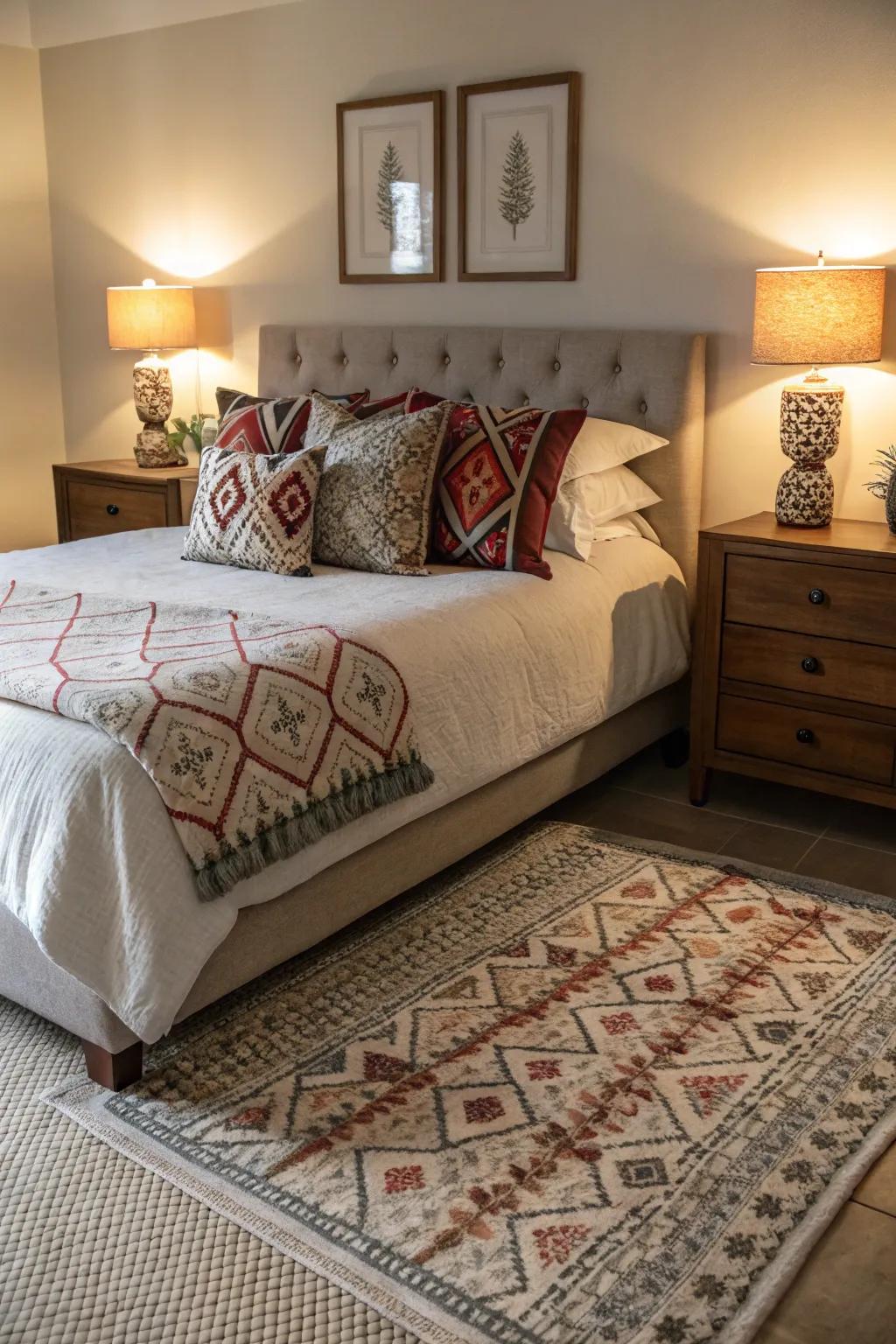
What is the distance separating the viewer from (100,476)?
177 inches

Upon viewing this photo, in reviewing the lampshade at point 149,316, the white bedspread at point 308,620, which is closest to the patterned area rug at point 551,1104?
the white bedspread at point 308,620

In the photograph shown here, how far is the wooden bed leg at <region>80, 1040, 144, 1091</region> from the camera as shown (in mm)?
2107

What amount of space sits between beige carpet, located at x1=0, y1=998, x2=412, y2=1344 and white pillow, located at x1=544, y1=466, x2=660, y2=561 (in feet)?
6.32

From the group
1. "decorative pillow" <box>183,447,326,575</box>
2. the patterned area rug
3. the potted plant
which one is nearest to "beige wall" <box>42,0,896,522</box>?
the potted plant

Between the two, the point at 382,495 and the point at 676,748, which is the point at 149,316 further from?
the point at 676,748

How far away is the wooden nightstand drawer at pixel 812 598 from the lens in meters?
2.92

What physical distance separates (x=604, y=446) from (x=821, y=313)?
0.67 metres

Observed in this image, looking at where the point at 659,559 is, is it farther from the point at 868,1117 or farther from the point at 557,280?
the point at 868,1117

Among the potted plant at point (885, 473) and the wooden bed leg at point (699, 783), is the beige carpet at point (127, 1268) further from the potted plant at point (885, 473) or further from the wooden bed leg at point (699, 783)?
the potted plant at point (885, 473)

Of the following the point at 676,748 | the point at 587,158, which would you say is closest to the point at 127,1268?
the point at 676,748

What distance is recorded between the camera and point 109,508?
447 cm

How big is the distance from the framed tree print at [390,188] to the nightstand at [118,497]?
913 mm

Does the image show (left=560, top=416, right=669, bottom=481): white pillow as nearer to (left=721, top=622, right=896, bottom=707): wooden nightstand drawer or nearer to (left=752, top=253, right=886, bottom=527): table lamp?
(left=752, top=253, right=886, bottom=527): table lamp

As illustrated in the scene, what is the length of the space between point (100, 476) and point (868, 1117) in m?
3.43
